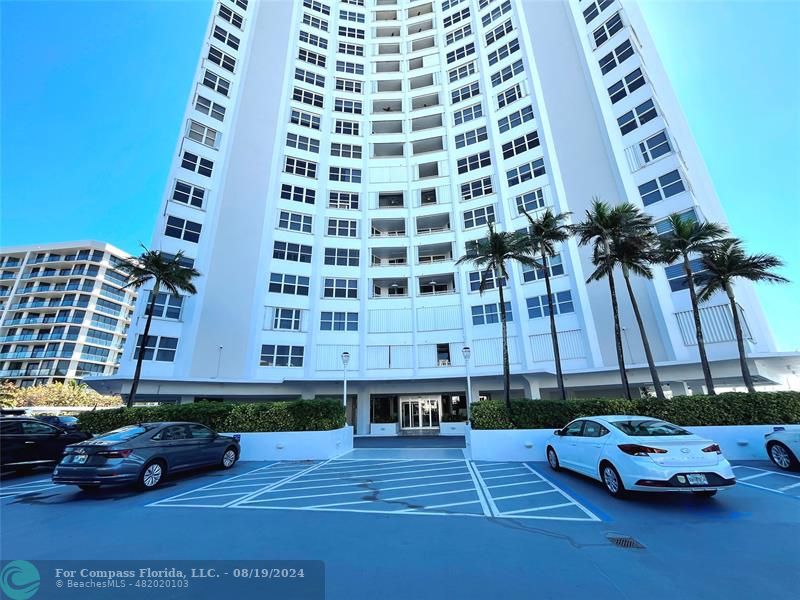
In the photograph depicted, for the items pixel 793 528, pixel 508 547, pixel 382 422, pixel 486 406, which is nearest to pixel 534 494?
pixel 508 547

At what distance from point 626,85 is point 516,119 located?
25.8ft

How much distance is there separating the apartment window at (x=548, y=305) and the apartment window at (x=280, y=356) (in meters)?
16.9

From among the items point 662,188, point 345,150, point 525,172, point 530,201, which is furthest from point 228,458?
point 662,188

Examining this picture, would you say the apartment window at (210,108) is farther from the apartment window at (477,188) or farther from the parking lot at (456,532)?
the parking lot at (456,532)

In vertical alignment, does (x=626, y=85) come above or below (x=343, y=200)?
above

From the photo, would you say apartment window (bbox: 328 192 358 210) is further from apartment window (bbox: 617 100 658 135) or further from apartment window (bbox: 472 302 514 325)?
apartment window (bbox: 617 100 658 135)

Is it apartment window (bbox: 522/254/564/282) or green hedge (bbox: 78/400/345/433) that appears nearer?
green hedge (bbox: 78/400/345/433)

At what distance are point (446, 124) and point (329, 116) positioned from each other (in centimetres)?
1098

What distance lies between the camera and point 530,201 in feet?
89.0

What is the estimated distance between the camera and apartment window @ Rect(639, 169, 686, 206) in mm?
21938

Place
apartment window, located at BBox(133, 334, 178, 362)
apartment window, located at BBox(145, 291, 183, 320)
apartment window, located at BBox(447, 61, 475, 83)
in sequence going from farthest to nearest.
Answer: apartment window, located at BBox(447, 61, 475, 83) < apartment window, located at BBox(145, 291, 183, 320) < apartment window, located at BBox(133, 334, 178, 362)

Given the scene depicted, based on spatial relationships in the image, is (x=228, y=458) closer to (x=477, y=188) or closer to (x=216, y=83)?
(x=477, y=188)

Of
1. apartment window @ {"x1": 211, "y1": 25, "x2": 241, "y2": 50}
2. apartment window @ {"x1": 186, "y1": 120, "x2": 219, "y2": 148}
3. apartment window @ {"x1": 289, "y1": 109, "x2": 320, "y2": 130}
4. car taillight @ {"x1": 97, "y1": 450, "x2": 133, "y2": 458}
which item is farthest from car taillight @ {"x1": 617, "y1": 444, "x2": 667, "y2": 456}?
apartment window @ {"x1": 211, "y1": 25, "x2": 241, "y2": 50}

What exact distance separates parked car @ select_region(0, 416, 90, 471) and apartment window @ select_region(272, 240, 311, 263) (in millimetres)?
17216
